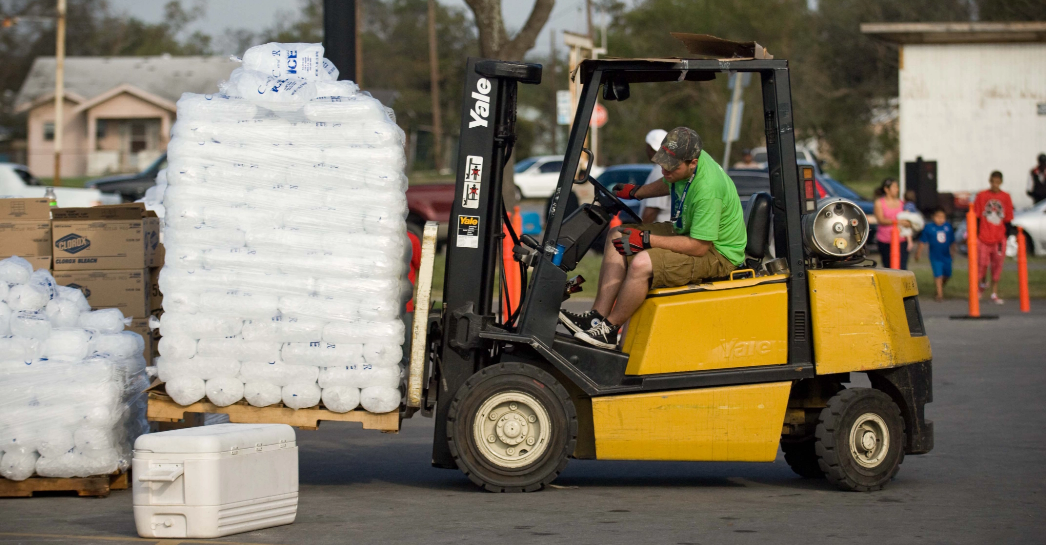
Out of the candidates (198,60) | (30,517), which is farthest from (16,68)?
(30,517)

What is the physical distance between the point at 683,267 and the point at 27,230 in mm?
4414

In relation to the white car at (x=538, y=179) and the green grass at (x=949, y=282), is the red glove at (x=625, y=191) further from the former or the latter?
the white car at (x=538, y=179)

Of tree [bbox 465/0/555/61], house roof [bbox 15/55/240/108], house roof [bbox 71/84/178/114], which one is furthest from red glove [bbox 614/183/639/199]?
house roof [bbox 15/55/240/108]

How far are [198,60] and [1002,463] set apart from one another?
195ft

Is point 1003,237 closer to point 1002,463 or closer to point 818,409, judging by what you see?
point 1002,463

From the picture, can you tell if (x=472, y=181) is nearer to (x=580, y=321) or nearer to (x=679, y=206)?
(x=580, y=321)

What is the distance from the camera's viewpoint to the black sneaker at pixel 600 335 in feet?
20.7

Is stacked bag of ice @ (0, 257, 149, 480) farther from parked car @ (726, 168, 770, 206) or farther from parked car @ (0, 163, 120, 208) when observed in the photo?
parked car @ (0, 163, 120, 208)

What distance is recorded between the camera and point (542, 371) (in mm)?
6176

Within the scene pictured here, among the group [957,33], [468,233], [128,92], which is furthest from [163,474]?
[128,92]

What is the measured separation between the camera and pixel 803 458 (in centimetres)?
694

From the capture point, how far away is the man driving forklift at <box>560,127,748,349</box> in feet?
20.5

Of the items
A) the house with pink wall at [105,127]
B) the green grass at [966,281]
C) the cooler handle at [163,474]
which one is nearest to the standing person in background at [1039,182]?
the green grass at [966,281]

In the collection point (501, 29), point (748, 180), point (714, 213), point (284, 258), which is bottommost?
point (284, 258)
